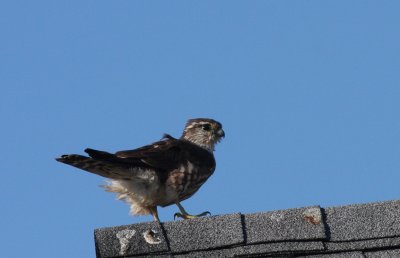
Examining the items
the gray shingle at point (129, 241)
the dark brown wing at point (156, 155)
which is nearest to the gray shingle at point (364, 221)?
the gray shingle at point (129, 241)

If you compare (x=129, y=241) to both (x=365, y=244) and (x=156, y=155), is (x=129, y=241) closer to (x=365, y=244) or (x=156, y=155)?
(x=365, y=244)

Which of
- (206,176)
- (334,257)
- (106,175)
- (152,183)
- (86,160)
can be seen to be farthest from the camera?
(206,176)

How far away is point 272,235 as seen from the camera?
341 centimetres

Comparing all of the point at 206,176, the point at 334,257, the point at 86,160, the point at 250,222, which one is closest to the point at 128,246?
the point at 250,222

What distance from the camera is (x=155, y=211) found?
694 centimetres

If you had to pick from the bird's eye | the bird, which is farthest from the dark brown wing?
the bird's eye

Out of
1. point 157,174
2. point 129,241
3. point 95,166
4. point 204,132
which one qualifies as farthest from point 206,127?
point 129,241

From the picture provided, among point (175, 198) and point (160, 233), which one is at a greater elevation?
point (175, 198)

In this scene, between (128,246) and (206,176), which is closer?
(128,246)

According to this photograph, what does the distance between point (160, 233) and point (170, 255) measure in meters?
0.11

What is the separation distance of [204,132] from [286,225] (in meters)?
5.02

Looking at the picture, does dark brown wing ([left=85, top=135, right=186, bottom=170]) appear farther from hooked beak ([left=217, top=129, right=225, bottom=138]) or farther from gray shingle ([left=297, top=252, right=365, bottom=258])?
gray shingle ([left=297, top=252, right=365, bottom=258])

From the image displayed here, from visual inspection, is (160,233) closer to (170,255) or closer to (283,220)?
(170,255)

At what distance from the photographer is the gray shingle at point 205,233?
3.41 meters
